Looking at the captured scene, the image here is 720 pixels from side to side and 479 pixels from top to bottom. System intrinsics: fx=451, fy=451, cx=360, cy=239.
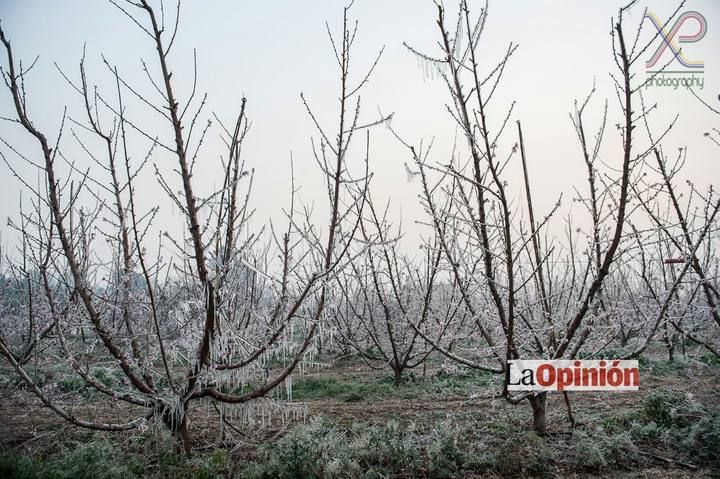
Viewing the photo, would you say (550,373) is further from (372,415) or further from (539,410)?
(372,415)

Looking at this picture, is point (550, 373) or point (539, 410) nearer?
point (550, 373)

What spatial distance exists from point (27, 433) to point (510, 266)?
5879mm

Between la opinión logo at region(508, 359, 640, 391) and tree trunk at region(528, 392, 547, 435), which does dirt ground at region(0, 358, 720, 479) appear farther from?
la opinión logo at region(508, 359, 640, 391)

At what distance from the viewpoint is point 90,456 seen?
3.64m

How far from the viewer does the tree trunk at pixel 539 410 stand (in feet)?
14.3

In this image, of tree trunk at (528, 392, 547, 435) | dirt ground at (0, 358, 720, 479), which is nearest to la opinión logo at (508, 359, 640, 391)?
dirt ground at (0, 358, 720, 479)

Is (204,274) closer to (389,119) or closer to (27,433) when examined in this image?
(389,119)

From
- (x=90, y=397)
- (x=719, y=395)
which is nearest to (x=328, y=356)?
(x=90, y=397)

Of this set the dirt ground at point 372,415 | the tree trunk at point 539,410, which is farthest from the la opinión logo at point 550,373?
the tree trunk at point 539,410

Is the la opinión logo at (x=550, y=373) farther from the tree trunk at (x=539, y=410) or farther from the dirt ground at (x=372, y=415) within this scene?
the tree trunk at (x=539, y=410)

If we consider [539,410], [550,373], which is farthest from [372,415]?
[550,373]

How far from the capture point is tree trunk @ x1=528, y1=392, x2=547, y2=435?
4344 millimetres

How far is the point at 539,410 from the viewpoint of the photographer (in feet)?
14.4

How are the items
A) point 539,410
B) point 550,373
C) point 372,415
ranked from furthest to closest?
point 372,415 → point 539,410 → point 550,373
